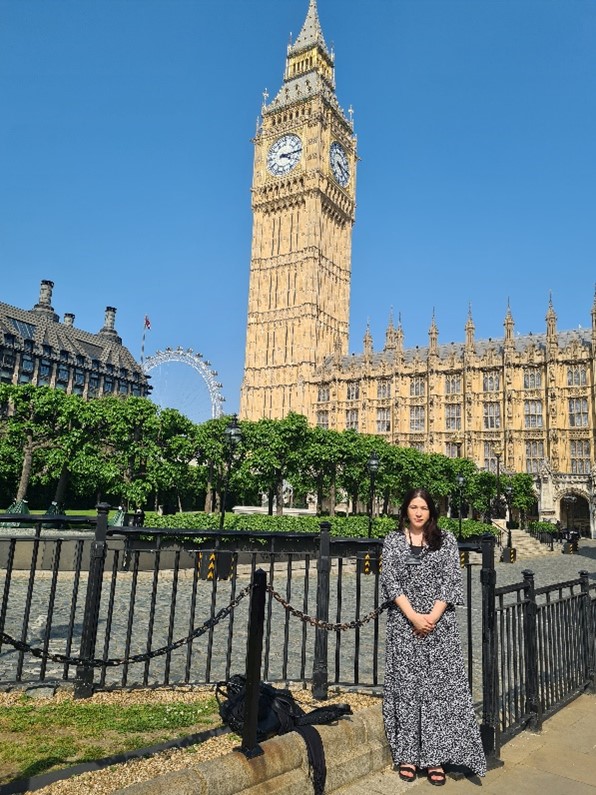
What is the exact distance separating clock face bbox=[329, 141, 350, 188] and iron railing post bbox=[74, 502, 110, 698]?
257 feet

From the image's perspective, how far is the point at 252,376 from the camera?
74.4m

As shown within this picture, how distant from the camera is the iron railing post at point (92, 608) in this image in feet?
17.7

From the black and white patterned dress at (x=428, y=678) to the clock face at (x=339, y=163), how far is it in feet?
260

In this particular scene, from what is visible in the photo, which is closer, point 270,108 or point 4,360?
point 4,360

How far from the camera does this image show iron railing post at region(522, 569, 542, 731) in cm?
541

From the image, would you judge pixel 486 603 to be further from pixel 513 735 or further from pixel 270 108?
pixel 270 108

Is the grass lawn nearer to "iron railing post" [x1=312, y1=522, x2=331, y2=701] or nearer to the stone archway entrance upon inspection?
"iron railing post" [x1=312, y1=522, x2=331, y2=701]

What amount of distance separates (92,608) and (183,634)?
4.87 meters

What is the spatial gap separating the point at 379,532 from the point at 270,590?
1010 inches

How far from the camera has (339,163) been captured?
3130 inches

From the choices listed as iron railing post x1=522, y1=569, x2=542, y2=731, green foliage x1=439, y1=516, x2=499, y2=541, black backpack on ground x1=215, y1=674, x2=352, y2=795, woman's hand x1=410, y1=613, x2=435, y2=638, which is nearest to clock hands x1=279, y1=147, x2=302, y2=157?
green foliage x1=439, y1=516, x2=499, y2=541

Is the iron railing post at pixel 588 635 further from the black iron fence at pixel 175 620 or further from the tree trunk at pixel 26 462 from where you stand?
the tree trunk at pixel 26 462

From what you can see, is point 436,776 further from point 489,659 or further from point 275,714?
point 275,714

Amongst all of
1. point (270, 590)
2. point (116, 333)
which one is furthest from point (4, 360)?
point (270, 590)
